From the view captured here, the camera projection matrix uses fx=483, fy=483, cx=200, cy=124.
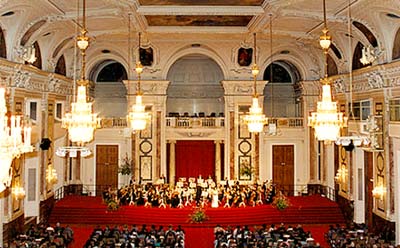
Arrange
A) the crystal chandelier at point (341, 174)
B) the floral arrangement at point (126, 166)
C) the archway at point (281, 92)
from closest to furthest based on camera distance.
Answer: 1. the crystal chandelier at point (341, 174)
2. the floral arrangement at point (126, 166)
3. the archway at point (281, 92)

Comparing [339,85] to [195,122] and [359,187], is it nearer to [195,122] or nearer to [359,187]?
[359,187]

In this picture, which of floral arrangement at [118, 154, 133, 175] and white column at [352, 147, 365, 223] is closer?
white column at [352, 147, 365, 223]

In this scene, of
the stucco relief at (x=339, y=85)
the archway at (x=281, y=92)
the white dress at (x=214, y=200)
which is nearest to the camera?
the stucco relief at (x=339, y=85)

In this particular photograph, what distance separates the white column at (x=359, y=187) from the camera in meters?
22.4

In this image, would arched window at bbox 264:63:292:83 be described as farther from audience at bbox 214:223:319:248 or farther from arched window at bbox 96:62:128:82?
audience at bbox 214:223:319:248

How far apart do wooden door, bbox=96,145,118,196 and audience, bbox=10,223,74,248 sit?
839cm

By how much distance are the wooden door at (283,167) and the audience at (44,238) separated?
1331 centimetres

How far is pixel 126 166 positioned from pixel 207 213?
6.85m

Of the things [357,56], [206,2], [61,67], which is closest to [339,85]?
[357,56]

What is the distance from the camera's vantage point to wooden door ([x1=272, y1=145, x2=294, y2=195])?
2855 centimetres

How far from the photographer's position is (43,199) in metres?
22.4

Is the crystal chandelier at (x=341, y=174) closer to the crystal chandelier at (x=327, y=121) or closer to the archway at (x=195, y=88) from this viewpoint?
the archway at (x=195, y=88)

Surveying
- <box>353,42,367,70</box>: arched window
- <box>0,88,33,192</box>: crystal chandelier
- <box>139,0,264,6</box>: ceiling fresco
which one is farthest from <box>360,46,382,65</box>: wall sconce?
<box>0,88,33,192</box>: crystal chandelier

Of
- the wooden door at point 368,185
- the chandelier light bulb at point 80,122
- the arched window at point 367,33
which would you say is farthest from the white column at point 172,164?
the chandelier light bulb at point 80,122
